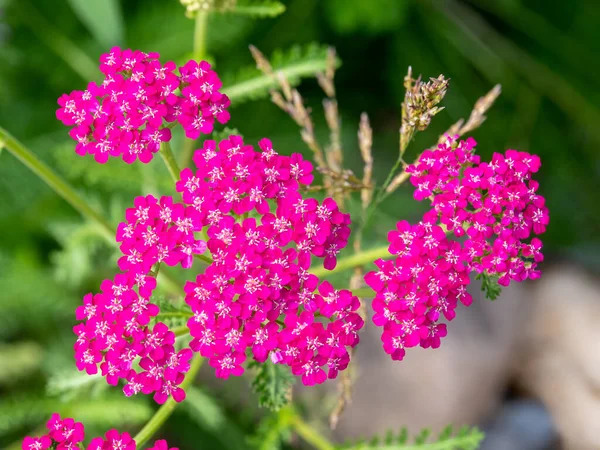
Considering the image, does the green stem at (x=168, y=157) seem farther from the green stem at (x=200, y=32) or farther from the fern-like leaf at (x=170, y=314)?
the green stem at (x=200, y=32)

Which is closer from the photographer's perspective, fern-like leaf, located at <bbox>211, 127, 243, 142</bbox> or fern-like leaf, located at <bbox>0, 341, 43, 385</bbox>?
fern-like leaf, located at <bbox>211, 127, 243, 142</bbox>

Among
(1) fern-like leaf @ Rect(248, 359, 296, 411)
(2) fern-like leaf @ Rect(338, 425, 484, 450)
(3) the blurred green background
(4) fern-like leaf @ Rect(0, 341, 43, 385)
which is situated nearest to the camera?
(1) fern-like leaf @ Rect(248, 359, 296, 411)

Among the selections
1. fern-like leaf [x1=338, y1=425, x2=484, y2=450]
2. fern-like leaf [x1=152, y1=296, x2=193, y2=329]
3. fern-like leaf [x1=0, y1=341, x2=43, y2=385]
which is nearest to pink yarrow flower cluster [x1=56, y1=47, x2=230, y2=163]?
fern-like leaf [x1=152, y1=296, x2=193, y2=329]

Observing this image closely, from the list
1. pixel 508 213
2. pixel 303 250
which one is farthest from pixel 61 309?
pixel 508 213

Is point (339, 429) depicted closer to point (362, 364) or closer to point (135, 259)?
point (362, 364)

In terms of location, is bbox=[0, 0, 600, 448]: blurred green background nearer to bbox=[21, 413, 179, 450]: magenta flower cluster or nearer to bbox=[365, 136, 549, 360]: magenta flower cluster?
bbox=[21, 413, 179, 450]: magenta flower cluster
